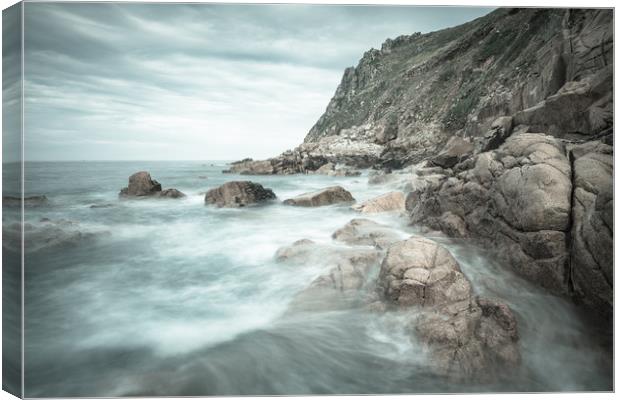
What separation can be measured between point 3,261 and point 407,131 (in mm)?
9904

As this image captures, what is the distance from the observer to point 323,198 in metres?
5.88

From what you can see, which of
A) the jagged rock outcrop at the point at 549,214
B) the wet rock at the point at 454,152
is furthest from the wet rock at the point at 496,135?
the jagged rock outcrop at the point at 549,214

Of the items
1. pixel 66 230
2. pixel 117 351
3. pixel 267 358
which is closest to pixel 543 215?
pixel 267 358

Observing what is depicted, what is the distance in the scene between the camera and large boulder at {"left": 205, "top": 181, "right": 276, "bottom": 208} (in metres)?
5.28

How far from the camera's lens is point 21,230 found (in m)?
3.02

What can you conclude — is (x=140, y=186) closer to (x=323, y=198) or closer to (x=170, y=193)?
Answer: (x=170, y=193)

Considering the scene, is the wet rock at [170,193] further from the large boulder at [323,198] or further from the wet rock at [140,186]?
the large boulder at [323,198]

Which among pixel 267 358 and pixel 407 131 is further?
pixel 407 131

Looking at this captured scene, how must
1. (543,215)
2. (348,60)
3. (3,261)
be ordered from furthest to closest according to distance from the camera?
(348,60)
(543,215)
(3,261)

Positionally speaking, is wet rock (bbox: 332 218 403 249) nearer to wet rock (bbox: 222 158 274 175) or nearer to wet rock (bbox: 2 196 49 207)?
wet rock (bbox: 222 158 274 175)

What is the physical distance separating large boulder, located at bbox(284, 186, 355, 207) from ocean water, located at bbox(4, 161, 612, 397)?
6.65 feet

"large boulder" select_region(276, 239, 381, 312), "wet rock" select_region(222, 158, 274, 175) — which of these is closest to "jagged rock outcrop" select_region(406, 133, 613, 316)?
"large boulder" select_region(276, 239, 381, 312)

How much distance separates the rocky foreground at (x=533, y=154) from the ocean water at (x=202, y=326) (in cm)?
34

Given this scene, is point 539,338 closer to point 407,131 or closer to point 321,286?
point 321,286
